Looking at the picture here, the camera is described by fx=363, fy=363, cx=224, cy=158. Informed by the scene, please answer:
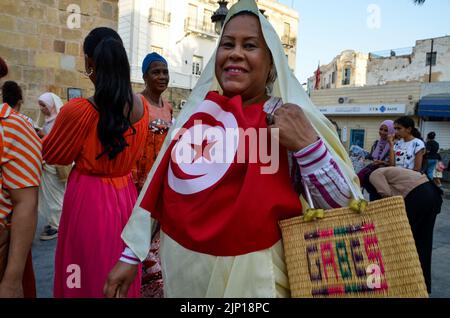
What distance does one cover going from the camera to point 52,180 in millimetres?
5391

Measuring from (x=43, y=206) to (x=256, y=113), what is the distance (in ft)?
15.9

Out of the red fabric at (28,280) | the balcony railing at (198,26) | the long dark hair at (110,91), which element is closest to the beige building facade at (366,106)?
the balcony railing at (198,26)

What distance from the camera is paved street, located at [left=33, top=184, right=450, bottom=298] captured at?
358cm

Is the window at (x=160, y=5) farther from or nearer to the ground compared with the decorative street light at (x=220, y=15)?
farther from the ground

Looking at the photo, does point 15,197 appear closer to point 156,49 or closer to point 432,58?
point 156,49

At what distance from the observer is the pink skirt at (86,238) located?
2189 mm

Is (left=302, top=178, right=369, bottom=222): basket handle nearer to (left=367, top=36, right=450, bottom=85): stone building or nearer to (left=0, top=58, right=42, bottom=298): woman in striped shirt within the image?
(left=0, top=58, right=42, bottom=298): woman in striped shirt

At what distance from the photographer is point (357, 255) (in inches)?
44.4

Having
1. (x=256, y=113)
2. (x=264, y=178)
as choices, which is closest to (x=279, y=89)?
(x=256, y=113)

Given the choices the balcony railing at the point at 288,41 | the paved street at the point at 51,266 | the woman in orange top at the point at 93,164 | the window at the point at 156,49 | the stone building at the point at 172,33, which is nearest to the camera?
the woman in orange top at the point at 93,164

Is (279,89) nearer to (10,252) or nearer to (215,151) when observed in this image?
(215,151)

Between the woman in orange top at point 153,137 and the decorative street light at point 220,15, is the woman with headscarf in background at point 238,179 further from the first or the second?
the decorative street light at point 220,15

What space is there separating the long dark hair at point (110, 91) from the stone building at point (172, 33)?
20672mm

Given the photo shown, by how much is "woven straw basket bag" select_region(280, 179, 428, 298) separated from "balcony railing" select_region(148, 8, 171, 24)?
86.9 feet
